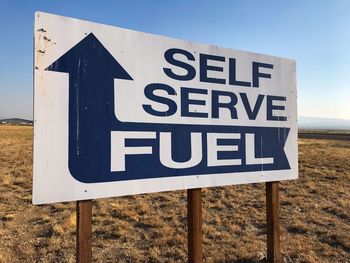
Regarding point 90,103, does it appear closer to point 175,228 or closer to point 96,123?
point 96,123

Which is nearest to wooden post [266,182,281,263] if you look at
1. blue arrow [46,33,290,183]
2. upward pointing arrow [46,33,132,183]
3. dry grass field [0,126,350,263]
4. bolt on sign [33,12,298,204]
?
bolt on sign [33,12,298,204]

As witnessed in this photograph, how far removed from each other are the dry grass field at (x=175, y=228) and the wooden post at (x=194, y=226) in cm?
121

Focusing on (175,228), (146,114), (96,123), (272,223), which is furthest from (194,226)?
(175,228)

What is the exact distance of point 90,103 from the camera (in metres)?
3.17

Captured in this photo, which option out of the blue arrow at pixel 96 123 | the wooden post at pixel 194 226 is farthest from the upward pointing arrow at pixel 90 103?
the wooden post at pixel 194 226

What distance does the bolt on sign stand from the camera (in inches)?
117

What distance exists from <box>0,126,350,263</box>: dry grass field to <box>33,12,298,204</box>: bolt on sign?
5.54 ft

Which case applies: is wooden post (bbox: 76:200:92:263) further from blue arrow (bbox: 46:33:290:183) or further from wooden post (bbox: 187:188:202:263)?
wooden post (bbox: 187:188:202:263)

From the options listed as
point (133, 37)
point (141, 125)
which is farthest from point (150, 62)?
point (141, 125)

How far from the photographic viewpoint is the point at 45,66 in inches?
115

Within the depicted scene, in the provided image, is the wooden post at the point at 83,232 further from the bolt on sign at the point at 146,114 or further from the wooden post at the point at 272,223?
the wooden post at the point at 272,223

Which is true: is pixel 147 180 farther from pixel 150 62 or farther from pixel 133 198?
pixel 133 198

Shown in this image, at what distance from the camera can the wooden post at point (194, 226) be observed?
12.9 feet

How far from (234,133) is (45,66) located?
2.29m
